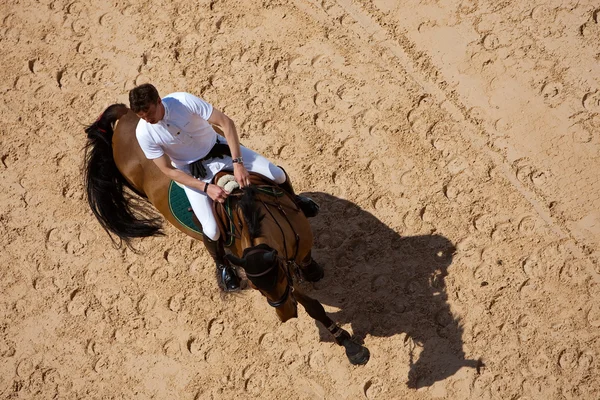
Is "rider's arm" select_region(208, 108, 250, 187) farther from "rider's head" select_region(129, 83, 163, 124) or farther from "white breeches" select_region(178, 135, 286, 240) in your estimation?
"rider's head" select_region(129, 83, 163, 124)

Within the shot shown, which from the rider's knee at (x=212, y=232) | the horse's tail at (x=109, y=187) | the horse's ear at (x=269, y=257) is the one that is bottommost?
the horse's tail at (x=109, y=187)

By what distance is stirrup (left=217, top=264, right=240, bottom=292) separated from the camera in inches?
272

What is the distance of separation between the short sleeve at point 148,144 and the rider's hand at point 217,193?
1.73ft

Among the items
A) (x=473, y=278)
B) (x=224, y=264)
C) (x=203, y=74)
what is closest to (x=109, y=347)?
(x=224, y=264)

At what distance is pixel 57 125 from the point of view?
834 centimetres

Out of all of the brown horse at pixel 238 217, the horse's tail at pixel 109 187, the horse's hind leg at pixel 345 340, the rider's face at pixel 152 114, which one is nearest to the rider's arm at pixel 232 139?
the brown horse at pixel 238 217

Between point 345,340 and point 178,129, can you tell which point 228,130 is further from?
point 345,340

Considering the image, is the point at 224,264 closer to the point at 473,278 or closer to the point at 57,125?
the point at 473,278

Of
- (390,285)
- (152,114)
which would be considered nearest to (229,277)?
(390,285)

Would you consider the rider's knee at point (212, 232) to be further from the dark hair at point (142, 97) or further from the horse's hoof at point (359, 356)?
the horse's hoof at point (359, 356)

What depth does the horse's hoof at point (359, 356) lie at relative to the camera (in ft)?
21.9

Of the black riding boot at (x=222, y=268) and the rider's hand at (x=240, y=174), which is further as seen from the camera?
the black riding boot at (x=222, y=268)

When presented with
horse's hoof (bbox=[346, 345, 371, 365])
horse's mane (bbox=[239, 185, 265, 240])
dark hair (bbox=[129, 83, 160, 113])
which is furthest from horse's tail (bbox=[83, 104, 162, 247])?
horse's hoof (bbox=[346, 345, 371, 365])

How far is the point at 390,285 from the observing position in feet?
23.1
